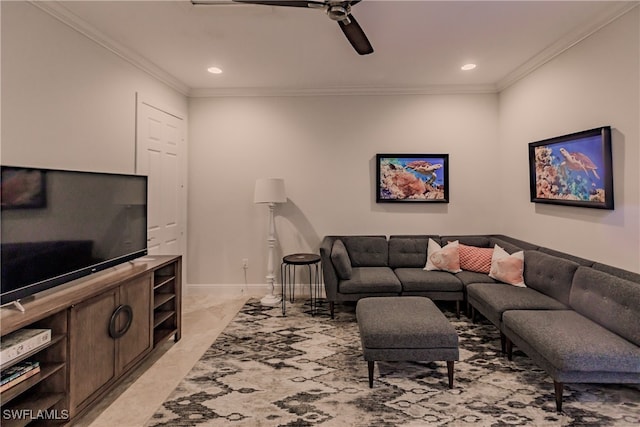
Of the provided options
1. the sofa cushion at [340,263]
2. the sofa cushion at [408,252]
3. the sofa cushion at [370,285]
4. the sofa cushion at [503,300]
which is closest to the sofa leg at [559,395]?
the sofa cushion at [503,300]

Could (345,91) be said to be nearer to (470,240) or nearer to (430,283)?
(470,240)

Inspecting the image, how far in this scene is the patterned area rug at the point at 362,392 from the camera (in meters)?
2.02

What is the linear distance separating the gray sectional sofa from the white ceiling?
1.97 m

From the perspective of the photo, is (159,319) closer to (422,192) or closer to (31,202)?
(31,202)

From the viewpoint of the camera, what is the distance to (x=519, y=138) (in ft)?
12.8

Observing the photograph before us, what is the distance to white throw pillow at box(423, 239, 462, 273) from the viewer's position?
12.6 feet

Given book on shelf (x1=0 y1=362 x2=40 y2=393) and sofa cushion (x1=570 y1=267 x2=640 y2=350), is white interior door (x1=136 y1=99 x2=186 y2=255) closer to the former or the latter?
book on shelf (x1=0 y1=362 x2=40 y2=393)

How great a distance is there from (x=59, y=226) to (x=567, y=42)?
4.24m

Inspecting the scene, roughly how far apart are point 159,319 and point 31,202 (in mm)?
1468

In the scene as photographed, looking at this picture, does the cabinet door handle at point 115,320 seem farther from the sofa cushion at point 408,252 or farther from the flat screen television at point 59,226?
the sofa cushion at point 408,252

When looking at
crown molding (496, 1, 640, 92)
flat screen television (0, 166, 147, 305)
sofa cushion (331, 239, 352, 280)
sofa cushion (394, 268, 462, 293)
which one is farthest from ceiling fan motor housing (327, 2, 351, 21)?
sofa cushion (394, 268, 462, 293)

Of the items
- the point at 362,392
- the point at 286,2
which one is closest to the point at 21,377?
the point at 362,392

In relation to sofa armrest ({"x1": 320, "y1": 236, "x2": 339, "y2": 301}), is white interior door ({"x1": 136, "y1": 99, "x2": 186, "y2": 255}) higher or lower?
higher

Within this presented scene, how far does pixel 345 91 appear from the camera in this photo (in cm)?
439
